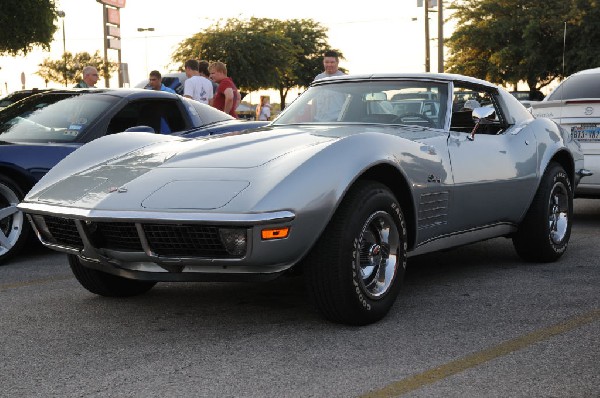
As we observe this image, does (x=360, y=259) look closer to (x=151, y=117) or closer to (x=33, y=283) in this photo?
(x=33, y=283)

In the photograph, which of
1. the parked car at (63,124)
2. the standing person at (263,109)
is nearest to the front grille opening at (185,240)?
the parked car at (63,124)

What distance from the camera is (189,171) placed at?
4.89m

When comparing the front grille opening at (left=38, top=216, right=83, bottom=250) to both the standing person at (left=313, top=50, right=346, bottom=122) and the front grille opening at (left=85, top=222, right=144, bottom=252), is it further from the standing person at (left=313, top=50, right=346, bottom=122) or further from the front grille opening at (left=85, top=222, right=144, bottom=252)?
the standing person at (left=313, top=50, right=346, bottom=122)

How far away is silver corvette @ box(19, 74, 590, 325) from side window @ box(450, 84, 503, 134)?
0.05ft

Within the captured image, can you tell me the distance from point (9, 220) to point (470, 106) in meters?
3.59

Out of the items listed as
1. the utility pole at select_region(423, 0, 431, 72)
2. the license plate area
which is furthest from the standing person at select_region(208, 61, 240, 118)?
the utility pole at select_region(423, 0, 431, 72)

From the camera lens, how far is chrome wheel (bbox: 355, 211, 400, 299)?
4934 mm

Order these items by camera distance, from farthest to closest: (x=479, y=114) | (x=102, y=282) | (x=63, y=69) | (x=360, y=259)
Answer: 1. (x=63, y=69)
2. (x=479, y=114)
3. (x=102, y=282)
4. (x=360, y=259)

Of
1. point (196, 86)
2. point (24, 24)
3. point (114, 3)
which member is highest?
point (114, 3)

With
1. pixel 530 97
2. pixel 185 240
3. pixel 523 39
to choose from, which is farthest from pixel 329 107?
pixel 523 39

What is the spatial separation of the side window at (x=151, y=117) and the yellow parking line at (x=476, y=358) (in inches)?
171

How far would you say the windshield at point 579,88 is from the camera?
31.9 feet

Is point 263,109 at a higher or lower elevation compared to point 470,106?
lower

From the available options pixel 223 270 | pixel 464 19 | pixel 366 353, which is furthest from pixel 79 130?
pixel 464 19
